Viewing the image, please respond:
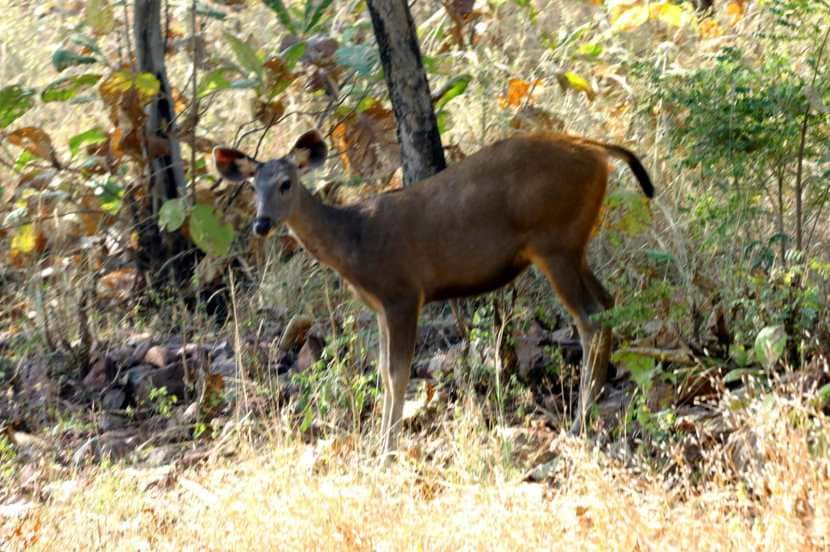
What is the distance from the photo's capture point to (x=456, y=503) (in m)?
6.41

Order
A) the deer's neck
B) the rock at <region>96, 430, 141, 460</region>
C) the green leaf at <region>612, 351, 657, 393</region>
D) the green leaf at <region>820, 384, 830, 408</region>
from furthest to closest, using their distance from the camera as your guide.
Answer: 1. the deer's neck
2. the rock at <region>96, 430, 141, 460</region>
3. the green leaf at <region>612, 351, 657, 393</region>
4. the green leaf at <region>820, 384, 830, 408</region>

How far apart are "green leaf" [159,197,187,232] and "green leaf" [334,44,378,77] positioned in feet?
4.53

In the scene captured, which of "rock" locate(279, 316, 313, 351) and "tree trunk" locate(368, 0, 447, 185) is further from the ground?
"tree trunk" locate(368, 0, 447, 185)

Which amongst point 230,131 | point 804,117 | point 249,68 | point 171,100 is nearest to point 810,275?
point 804,117

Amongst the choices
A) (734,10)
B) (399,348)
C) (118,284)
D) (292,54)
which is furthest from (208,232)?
(734,10)

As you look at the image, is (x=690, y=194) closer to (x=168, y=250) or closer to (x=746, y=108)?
(x=746, y=108)

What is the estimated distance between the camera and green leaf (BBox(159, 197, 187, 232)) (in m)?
9.80

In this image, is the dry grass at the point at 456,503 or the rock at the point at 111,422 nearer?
the dry grass at the point at 456,503

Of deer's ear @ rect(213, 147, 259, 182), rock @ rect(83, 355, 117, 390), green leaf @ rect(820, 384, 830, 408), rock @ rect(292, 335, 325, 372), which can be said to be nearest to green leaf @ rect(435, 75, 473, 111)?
deer's ear @ rect(213, 147, 259, 182)

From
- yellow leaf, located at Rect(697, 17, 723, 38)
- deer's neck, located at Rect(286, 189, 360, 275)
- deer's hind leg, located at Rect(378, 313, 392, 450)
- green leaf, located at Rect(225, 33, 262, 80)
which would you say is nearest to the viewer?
deer's hind leg, located at Rect(378, 313, 392, 450)

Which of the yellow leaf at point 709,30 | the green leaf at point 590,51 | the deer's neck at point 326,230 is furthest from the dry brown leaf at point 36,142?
the yellow leaf at point 709,30

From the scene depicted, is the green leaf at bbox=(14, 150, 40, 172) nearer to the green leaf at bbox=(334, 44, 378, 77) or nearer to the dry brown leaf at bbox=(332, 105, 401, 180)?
the dry brown leaf at bbox=(332, 105, 401, 180)

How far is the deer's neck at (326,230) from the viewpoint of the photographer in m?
8.85

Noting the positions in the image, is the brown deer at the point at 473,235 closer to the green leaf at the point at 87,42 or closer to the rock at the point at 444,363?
the rock at the point at 444,363
